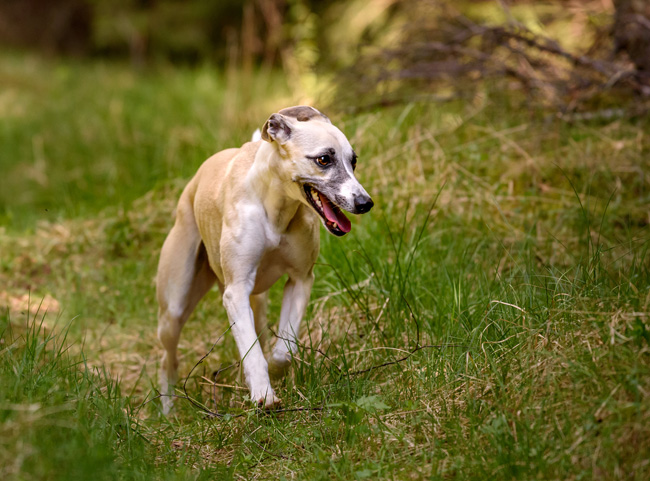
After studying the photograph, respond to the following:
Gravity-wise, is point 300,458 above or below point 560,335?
below

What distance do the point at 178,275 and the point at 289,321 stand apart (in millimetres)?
804

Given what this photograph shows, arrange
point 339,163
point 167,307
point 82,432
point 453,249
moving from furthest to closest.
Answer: point 453,249, point 167,307, point 339,163, point 82,432

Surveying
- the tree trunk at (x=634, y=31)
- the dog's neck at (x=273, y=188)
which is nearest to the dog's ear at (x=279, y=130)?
the dog's neck at (x=273, y=188)

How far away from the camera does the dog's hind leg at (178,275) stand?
13.5ft

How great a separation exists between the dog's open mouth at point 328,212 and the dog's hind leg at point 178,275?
1.09 m

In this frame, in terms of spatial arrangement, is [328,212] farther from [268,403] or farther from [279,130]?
[268,403]

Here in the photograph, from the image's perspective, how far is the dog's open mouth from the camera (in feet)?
10.6

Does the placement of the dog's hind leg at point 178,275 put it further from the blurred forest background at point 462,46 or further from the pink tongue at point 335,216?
the blurred forest background at point 462,46

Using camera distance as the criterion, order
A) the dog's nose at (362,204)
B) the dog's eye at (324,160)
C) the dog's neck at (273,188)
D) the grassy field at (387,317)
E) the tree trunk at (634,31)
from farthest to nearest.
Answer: the tree trunk at (634,31)
the dog's neck at (273,188)
the dog's eye at (324,160)
the dog's nose at (362,204)
the grassy field at (387,317)

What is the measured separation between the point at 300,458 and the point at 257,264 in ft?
3.28

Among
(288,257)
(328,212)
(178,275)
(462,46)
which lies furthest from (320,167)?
(462,46)

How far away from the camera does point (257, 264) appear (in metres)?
3.56

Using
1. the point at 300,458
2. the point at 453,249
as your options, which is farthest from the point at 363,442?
the point at 453,249

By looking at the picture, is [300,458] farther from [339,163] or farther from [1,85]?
[1,85]
